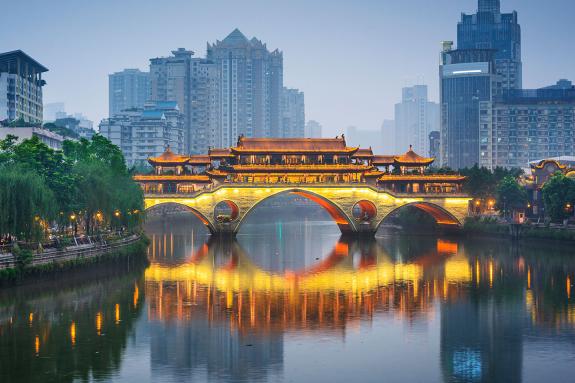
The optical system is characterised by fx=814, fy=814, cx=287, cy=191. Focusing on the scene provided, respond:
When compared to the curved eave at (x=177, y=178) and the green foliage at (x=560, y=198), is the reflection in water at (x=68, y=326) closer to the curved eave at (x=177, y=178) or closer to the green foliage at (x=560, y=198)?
the curved eave at (x=177, y=178)

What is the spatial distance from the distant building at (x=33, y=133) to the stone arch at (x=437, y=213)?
49.0 meters

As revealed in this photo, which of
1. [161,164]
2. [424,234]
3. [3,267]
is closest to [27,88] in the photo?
[161,164]

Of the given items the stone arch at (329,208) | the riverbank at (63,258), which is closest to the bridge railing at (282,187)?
the stone arch at (329,208)

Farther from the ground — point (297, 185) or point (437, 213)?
point (297, 185)

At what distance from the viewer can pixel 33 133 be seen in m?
108

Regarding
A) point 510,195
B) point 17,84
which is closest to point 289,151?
point 510,195

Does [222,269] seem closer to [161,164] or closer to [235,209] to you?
[235,209]

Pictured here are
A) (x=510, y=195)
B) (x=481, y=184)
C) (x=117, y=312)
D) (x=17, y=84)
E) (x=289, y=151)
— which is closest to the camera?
(x=117, y=312)

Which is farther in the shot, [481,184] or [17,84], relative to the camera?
[17,84]

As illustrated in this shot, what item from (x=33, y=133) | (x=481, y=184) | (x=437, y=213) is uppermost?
(x=33, y=133)

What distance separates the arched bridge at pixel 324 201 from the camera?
90188 mm

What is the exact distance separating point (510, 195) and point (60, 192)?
61.6m

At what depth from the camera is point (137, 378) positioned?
2902 cm

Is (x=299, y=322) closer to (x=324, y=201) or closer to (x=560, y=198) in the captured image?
(x=560, y=198)
